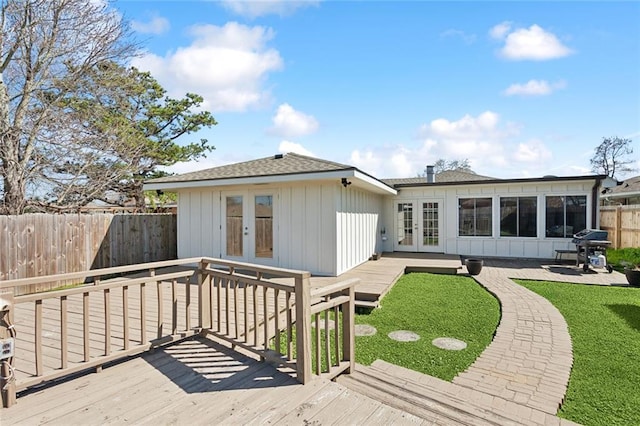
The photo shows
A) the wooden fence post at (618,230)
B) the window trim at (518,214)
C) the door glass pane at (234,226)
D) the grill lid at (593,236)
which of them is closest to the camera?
the door glass pane at (234,226)

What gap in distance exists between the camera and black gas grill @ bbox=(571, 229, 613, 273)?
843cm

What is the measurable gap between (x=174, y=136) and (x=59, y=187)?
22.0 feet

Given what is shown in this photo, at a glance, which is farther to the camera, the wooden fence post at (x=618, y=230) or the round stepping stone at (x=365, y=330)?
the wooden fence post at (x=618, y=230)

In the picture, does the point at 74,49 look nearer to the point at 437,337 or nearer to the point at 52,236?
the point at 52,236

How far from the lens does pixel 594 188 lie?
9688 millimetres

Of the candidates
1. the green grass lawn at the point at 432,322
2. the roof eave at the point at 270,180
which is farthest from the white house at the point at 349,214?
the green grass lawn at the point at 432,322

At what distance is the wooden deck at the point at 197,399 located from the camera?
221cm

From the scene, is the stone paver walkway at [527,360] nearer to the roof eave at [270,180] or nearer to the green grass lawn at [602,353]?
the green grass lawn at [602,353]

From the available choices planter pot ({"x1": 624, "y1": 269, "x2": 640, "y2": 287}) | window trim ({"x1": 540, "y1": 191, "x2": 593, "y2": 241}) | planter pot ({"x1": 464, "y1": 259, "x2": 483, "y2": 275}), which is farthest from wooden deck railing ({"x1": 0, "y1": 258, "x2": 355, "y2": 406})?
window trim ({"x1": 540, "y1": 191, "x2": 593, "y2": 241})

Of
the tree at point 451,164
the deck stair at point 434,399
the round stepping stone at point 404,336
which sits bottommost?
the round stepping stone at point 404,336

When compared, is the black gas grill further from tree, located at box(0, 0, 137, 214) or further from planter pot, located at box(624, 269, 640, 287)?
tree, located at box(0, 0, 137, 214)

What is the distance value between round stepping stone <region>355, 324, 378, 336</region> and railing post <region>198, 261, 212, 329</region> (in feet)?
6.50

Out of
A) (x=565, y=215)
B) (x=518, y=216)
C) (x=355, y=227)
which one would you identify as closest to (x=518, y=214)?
(x=518, y=216)

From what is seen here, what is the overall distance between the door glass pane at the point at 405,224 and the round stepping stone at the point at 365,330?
7.44 m
